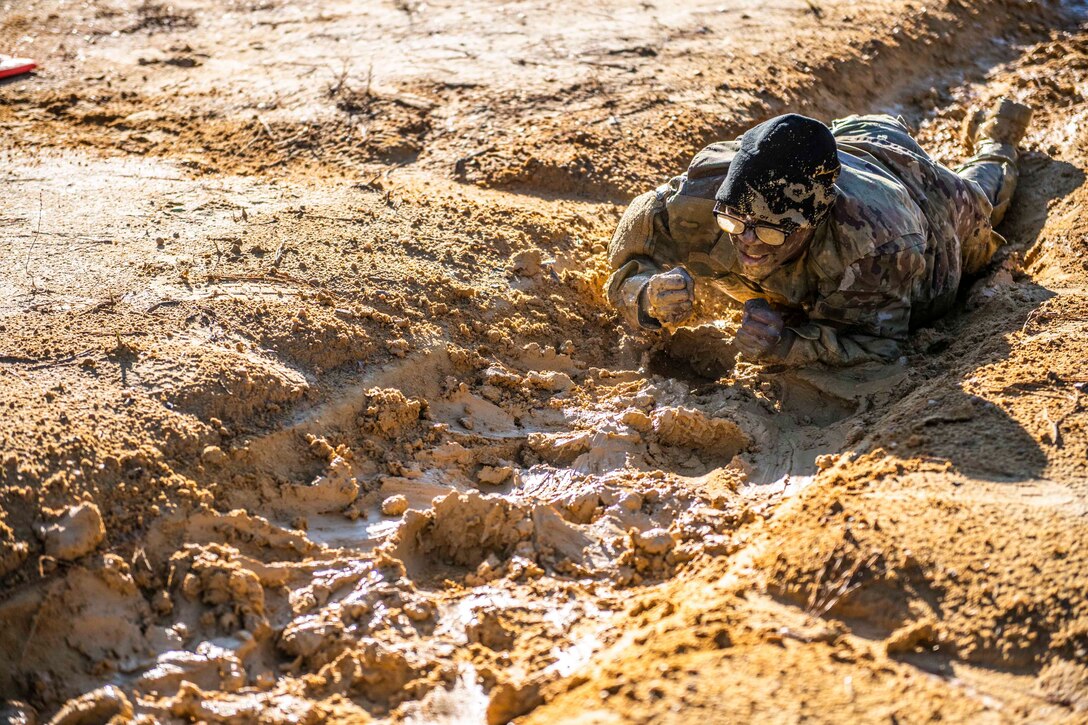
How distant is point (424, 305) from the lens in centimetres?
361

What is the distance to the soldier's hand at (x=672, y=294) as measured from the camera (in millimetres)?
3361

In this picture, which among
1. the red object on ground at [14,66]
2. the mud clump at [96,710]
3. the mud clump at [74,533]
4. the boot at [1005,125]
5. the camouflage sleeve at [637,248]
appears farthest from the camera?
the red object on ground at [14,66]

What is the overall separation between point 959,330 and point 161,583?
2.92 m

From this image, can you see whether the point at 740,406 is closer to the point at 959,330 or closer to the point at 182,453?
the point at 959,330

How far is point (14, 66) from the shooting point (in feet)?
19.0

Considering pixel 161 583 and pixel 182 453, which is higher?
pixel 182 453

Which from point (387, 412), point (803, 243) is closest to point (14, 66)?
point (387, 412)

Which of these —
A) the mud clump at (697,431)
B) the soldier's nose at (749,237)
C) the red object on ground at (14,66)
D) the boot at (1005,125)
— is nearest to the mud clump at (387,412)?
the mud clump at (697,431)

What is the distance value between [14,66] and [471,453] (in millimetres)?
4331

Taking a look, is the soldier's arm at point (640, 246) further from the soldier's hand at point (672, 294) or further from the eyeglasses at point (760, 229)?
the eyeglasses at point (760, 229)

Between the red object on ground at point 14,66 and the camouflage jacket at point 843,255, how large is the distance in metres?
4.03

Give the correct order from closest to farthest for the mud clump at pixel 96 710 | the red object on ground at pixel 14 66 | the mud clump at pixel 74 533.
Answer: the mud clump at pixel 96 710, the mud clump at pixel 74 533, the red object on ground at pixel 14 66

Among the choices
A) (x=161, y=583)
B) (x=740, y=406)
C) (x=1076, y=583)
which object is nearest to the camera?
(x=1076, y=583)

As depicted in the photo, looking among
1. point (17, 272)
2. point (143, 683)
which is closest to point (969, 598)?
point (143, 683)
